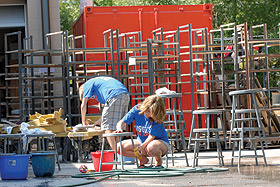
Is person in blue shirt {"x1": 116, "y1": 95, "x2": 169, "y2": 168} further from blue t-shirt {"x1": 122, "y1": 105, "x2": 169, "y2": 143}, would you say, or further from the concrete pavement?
the concrete pavement

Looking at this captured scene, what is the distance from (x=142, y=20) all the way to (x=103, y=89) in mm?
5345

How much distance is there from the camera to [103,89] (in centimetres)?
1134

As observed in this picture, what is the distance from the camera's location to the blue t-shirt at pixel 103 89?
36.8 ft

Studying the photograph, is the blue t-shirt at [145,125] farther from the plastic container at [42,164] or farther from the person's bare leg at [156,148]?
the plastic container at [42,164]

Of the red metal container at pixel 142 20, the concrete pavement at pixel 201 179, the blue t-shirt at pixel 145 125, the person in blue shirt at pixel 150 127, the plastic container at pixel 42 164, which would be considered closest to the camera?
the concrete pavement at pixel 201 179

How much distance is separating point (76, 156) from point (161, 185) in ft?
16.3

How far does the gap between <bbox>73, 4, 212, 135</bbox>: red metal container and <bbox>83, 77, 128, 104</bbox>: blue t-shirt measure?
4.74 m

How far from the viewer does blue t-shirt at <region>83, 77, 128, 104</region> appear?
11.2 m

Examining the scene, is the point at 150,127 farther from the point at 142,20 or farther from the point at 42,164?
the point at 142,20

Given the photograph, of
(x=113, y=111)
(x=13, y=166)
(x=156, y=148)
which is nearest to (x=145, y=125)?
(x=156, y=148)

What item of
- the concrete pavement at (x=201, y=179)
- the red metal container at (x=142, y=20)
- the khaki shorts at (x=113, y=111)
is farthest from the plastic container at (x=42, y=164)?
the red metal container at (x=142, y=20)

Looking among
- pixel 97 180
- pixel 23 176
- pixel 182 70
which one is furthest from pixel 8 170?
pixel 182 70

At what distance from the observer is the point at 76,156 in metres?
12.8

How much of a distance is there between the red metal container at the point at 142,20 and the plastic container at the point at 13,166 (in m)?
6.78
